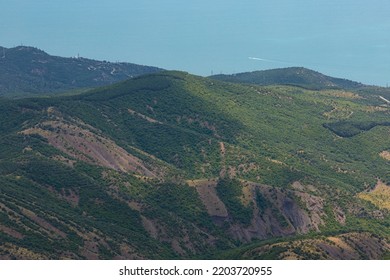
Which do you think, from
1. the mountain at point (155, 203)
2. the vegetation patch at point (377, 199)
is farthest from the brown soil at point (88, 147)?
the vegetation patch at point (377, 199)

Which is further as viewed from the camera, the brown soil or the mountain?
the brown soil

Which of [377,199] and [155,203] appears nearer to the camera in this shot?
[155,203]

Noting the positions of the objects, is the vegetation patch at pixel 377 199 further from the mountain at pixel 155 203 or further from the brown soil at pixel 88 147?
the brown soil at pixel 88 147

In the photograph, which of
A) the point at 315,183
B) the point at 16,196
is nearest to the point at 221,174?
the point at 315,183

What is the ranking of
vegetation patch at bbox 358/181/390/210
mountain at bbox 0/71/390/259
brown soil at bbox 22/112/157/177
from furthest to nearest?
vegetation patch at bbox 358/181/390/210
brown soil at bbox 22/112/157/177
mountain at bbox 0/71/390/259

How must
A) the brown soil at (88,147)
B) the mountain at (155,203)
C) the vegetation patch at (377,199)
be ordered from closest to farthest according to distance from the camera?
the mountain at (155,203) → the brown soil at (88,147) → the vegetation patch at (377,199)

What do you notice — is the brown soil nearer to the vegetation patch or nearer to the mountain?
the mountain

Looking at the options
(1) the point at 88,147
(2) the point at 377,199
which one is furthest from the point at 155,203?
(2) the point at 377,199

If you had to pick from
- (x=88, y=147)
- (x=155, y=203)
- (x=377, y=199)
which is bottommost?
(x=155, y=203)

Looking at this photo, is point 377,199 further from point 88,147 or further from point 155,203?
point 88,147

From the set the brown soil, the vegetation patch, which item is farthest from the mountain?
the vegetation patch

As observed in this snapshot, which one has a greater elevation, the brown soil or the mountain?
the brown soil

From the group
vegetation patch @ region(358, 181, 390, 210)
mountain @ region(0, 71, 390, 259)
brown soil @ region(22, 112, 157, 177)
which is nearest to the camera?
mountain @ region(0, 71, 390, 259)
